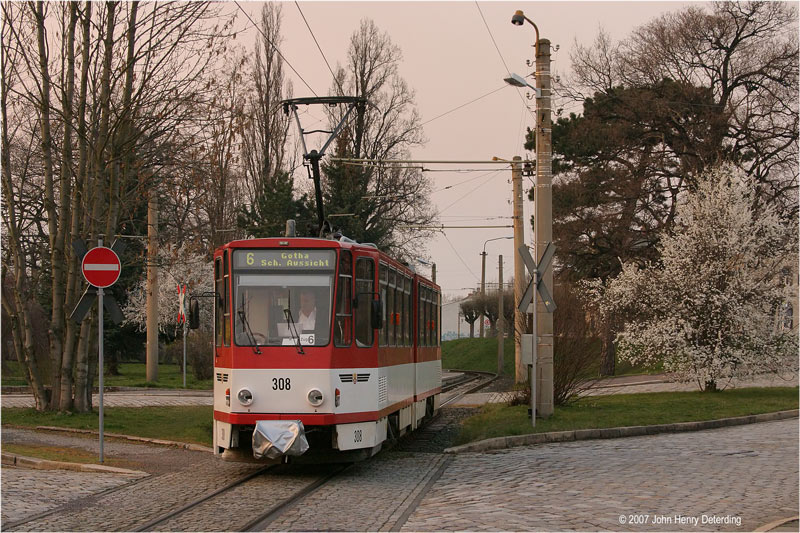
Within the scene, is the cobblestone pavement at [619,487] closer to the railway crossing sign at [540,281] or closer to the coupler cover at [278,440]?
the coupler cover at [278,440]

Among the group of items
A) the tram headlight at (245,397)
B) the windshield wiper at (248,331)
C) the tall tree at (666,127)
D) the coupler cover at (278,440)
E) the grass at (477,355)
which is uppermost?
the tall tree at (666,127)

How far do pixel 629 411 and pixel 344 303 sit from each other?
1045 centimetres

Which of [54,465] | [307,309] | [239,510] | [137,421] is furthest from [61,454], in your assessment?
[137,421]

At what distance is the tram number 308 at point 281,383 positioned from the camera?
41.5 feet

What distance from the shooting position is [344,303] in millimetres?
13008

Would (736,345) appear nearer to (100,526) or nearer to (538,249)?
(538,249)

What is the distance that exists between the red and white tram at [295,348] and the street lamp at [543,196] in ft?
20.4

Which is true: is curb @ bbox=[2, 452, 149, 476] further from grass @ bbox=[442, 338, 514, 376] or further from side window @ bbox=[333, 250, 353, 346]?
grass @ bbox=[442, 338, 514, 376]

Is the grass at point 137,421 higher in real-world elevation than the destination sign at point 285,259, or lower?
lower

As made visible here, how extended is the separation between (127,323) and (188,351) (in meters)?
7.20

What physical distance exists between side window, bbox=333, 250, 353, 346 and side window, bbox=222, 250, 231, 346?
1.40 metres

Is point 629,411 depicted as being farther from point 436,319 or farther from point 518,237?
point 518,237

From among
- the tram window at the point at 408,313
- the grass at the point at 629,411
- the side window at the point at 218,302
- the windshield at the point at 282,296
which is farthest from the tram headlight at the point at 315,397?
the grass at the point at 629,411

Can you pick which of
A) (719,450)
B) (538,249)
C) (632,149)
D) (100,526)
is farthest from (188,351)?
(100,526)
